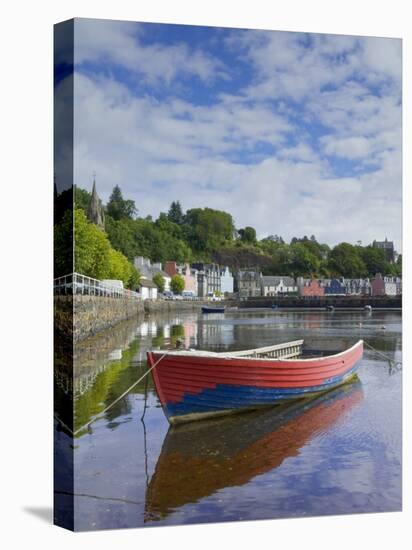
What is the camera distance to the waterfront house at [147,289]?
1148 centimetres

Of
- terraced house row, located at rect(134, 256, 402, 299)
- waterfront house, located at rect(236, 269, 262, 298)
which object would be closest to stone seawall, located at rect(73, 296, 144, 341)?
terraced house row, located at rect(134, 256, 402, 299)

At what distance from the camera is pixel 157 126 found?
10555 mm

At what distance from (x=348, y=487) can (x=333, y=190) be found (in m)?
3.91

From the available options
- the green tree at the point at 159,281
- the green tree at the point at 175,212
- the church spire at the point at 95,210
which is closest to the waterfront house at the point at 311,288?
the green tree at the point at 159,281

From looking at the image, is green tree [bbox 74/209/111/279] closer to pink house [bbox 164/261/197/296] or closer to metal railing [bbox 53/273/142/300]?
metal railing [bbox 53/273/142/300]

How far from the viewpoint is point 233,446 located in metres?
11.3

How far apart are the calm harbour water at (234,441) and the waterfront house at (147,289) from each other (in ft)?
1.26

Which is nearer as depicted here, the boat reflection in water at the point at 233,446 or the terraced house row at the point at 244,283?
the boat reflection in water at the point at 233,446

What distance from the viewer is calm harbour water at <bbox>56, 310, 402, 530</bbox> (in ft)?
32.1

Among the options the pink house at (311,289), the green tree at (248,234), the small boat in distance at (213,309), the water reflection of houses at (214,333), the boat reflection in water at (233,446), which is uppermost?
the green tree at (248,234)

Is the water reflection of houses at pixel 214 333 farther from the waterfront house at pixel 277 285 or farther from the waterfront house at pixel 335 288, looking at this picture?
the waterfront house at pixel 335 288

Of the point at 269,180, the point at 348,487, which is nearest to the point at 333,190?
the point at 269,180

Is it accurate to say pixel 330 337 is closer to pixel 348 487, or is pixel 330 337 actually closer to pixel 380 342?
pixel 380 342

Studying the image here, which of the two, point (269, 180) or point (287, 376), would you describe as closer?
point (269, 180)
